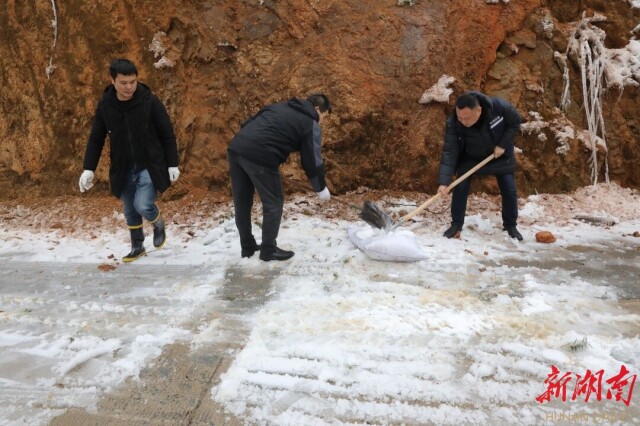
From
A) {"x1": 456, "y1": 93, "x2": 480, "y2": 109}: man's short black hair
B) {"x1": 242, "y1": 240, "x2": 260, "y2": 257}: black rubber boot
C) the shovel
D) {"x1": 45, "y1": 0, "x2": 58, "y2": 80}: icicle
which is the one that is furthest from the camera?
{"x1": 45, "y1": 0, "x2": 58, "y2": 80}: icicle

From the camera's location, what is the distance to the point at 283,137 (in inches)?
141

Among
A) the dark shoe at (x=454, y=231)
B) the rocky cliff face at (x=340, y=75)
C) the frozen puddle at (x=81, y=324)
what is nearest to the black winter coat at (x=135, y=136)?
the frozen puddle at (x=81, y=324)

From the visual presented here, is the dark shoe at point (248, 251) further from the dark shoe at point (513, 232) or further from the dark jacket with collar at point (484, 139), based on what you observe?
the dark shoe at point (513, 232)

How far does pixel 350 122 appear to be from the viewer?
5.25 meters

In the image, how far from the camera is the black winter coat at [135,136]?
12.0ft

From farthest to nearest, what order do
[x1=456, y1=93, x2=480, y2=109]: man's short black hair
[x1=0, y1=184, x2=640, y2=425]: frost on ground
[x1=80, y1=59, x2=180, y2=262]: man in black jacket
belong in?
[x1=456, y1=93, x2=480, y2=109]: man's short black hair
[x1=80, y1=59, x2=180, y2=262]: man in black jacket
[x1=0, y1=184, x2=640, y2=425]: frost on ground

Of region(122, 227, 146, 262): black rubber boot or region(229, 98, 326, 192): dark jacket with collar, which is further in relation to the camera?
region(122, 227, 146, 262): black rubber boot

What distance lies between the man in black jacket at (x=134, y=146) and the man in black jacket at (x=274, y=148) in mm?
668

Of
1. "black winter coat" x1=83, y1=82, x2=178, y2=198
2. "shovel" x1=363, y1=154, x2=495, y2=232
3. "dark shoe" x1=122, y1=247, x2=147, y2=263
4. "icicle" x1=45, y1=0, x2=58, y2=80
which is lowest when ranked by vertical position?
"dark shoe" x1=122, y1=247, x2=147, y2=263

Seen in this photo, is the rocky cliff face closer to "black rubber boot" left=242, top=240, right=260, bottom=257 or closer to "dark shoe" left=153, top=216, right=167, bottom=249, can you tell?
"dark shoe" left=153, top=216, right=167, bottom=249

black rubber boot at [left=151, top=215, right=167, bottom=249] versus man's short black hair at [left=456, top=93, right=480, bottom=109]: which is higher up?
man's short black hair at [left=456, top=93, right=480, bottom=109]

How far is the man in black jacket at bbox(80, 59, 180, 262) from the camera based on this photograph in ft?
12.0

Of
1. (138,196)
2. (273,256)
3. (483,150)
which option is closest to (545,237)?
(483,150)

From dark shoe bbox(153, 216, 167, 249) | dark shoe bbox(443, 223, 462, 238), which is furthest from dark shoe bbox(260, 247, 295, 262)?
dark shoe bbox(443, 223, 462, 238)
